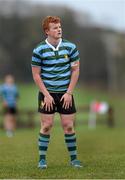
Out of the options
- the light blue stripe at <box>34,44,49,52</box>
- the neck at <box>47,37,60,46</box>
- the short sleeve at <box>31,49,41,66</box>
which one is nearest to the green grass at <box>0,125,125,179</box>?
the short sleeve at <box>31,49,41,66</box>

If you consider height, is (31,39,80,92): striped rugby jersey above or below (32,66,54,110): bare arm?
above

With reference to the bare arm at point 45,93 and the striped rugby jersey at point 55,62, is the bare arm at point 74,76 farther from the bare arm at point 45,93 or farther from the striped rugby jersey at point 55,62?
the bare arm at point 45,93

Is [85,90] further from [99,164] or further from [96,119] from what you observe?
[99,164]

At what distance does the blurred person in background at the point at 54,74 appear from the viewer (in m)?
11.2

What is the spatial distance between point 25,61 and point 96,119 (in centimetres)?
4626

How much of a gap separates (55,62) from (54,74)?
19 cm

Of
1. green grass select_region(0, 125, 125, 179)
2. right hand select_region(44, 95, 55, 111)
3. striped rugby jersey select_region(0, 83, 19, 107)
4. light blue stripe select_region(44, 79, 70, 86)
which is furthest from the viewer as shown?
striped rugby jersey select_region(0, 83, 19, 107)

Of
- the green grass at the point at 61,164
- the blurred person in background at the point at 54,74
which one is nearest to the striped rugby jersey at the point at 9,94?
the green grass at the point at 61,164

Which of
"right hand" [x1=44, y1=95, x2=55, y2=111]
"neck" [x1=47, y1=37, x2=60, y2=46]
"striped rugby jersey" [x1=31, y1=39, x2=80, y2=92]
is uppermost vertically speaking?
"neck" [x1=47, y1=37, x2=60, y2=46]

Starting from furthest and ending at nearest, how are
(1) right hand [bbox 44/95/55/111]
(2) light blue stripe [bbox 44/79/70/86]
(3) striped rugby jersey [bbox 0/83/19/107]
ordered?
(3) striped rugby jersey [bbox 0/83/19/107]
(2) light blue stripe [bbox 44/79/70/86]
(1) right hand [bbox 44/95/55/111]

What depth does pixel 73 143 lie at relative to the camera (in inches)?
451

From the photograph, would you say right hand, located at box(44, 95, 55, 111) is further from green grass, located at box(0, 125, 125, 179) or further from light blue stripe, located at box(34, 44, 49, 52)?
green grass, located at box(0, 125, 125, 179)

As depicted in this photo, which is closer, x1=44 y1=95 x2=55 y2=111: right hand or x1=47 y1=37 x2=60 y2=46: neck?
x1=44 y1=95 x2=55 y2=111: right hand

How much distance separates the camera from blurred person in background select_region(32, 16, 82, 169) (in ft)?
36.7
